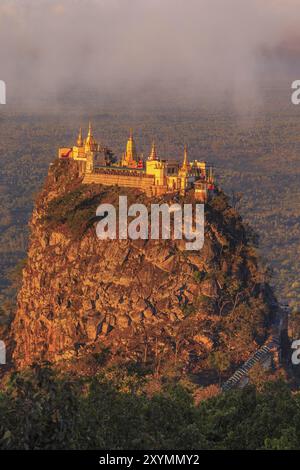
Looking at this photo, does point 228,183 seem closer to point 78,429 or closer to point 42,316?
point 42,316

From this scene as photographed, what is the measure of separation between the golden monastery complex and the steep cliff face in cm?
55

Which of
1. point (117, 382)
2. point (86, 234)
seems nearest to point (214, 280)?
point (86, 234)

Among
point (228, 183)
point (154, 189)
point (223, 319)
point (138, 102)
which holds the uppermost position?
point (138, 102)

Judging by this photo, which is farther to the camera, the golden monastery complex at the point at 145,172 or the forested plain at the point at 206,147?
the forested plain at the point at 206,147

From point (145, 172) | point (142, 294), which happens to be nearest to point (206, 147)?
point (145, 172)

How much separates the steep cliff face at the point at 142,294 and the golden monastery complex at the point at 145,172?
55cm

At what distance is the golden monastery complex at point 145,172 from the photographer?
66.1 m

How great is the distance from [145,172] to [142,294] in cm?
597

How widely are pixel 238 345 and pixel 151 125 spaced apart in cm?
10879

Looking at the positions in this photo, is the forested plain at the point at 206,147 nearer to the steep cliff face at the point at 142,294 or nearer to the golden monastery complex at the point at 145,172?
the golden monastery complex at the point at 145,172

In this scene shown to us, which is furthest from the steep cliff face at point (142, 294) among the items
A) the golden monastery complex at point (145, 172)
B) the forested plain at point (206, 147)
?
the forested plain at point (206, 147)

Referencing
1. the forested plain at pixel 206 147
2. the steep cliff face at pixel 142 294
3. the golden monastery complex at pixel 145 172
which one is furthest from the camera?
the forested plain at pixel 206 147

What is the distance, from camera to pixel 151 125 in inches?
6747

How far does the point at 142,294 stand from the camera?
215ft
